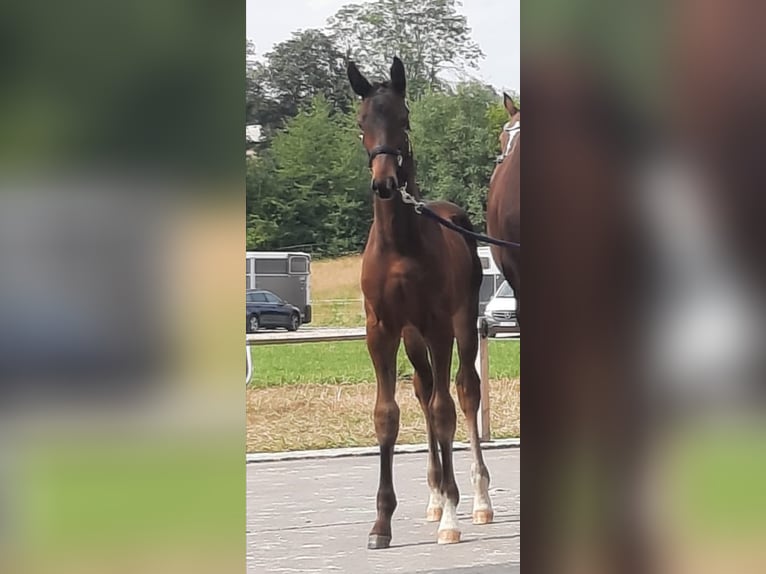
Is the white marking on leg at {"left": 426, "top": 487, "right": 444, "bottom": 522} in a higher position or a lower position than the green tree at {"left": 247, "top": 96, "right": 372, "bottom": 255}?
lower

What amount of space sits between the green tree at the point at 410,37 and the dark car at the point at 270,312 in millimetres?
1067

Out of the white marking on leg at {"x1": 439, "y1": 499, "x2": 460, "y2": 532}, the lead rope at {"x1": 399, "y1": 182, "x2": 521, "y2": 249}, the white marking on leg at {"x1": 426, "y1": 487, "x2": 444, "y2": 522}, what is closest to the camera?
the lead rope at {"x1": 399, "y1": 182, "x2": 521, "y2": 249}

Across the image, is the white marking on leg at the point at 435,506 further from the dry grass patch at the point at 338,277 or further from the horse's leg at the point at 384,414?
the dry grass patch at the point at 338,277

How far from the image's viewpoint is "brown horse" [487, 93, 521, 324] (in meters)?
3.83

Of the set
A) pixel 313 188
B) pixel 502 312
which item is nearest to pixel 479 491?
pixel 502 312

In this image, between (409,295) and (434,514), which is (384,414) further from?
(434,514)

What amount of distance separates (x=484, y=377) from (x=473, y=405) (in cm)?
77

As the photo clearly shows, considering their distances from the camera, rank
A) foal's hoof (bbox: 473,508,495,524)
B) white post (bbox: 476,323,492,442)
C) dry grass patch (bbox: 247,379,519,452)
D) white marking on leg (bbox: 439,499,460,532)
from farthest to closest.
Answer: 1. dry grass patch (bbox: 247,379,519,452)
2. white post (bbox: 476,323,492,442)
3. foal's hoof (bbox: 473,508,495,524)
4. white marking on leg (bbox: 439,499,460,532)

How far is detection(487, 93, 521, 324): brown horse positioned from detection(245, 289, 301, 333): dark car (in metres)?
0.92

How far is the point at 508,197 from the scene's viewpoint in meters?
3.87

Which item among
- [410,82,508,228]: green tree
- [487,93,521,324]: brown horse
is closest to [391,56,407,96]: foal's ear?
[410,82,508,228]: green tree

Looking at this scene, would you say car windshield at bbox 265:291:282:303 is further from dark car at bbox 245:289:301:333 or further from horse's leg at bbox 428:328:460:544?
horse's leg at bbox 428:328:460:544

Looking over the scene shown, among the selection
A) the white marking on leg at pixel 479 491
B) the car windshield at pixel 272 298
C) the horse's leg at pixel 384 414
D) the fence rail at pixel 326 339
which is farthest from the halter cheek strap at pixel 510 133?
the white marking on leg at pixel 479 491
